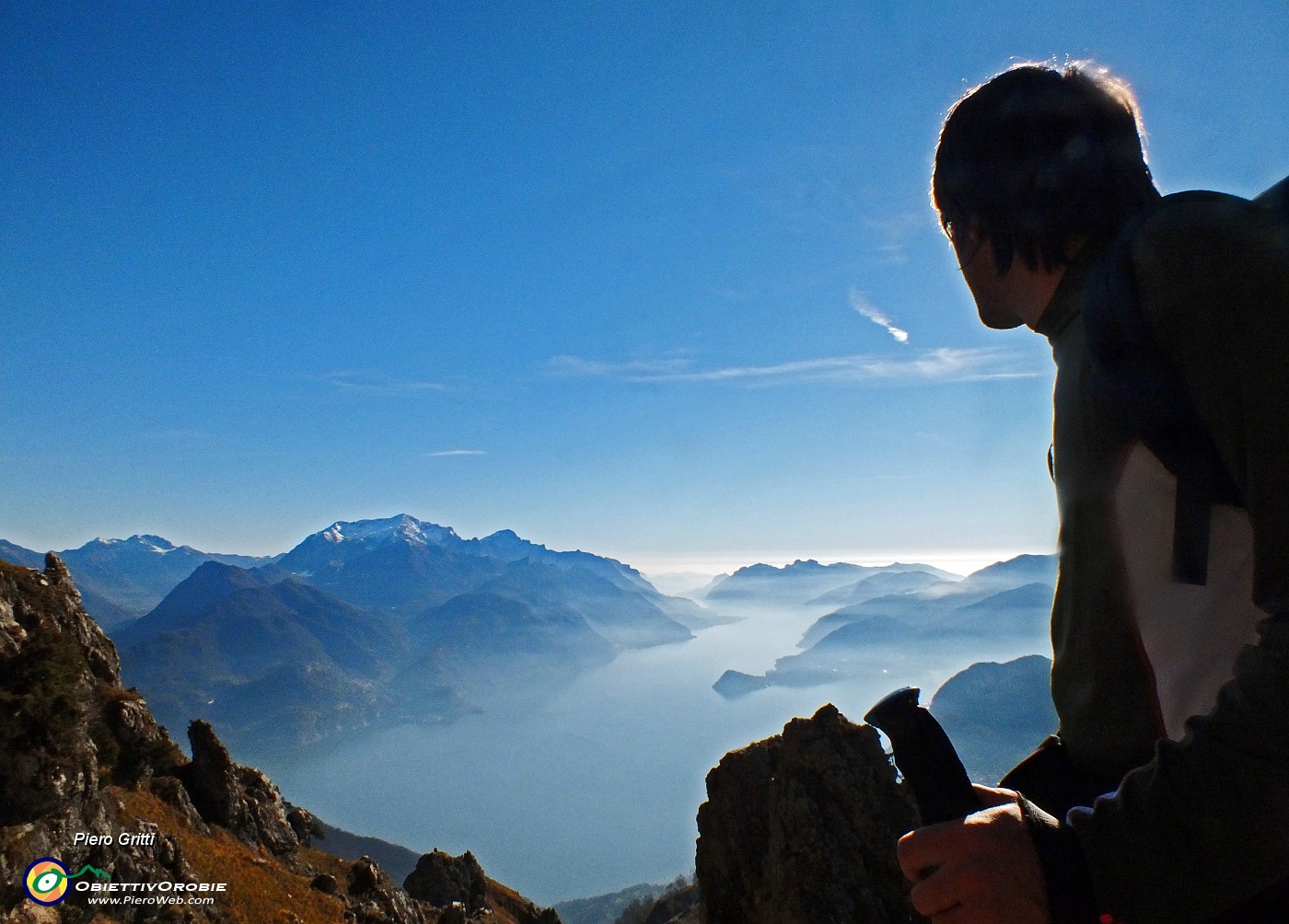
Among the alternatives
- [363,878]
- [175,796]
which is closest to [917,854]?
[175,796]

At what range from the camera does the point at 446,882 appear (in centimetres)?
7681

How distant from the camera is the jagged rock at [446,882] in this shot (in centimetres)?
7544

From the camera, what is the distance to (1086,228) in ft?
6.71

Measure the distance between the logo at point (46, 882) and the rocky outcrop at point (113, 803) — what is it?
0.31m

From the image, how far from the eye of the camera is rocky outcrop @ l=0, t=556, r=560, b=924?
22984mm

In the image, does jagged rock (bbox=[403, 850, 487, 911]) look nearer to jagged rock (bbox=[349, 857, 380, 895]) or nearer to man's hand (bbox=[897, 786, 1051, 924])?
jagged rock (bbox=[349, 857, 380, 895])

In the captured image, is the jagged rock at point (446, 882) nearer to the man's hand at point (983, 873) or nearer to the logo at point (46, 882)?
the logo at point (46, 882)

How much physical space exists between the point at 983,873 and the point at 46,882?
30.8m

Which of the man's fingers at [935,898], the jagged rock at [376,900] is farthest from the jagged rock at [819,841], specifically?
the jagged rock at [376,900]

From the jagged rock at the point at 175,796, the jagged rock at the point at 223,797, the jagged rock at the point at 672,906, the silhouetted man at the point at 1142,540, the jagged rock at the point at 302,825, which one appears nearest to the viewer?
the silhouetted man at the point at 1142,540

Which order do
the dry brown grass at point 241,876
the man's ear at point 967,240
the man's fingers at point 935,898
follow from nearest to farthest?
the man's fingers at point 935,898 → the man's ear at point 967,240 → the dry brown grass at point 241,876

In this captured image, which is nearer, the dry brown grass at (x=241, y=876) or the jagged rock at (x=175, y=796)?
the dry brown grass at (x=241, y=876)

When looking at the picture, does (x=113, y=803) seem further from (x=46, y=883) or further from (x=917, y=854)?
(x=917, y=854)

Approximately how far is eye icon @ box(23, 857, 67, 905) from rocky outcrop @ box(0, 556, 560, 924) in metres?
0.31
